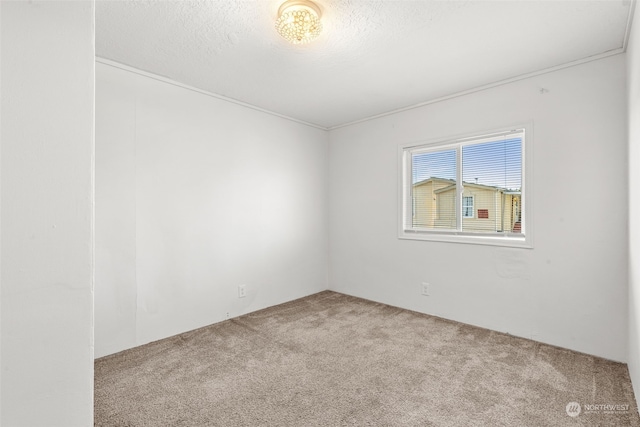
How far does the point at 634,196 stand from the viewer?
6.53 feet

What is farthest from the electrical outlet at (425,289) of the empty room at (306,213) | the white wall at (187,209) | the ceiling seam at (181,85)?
the ceiling seam at (181,85)

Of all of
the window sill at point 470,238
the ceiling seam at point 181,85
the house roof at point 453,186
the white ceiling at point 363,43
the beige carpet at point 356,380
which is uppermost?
the white ceiling at point 363,43

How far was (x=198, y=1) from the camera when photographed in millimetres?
1849

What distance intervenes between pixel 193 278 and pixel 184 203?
75 centimetres

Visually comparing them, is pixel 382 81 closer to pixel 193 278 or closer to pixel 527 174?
pixel 527 174

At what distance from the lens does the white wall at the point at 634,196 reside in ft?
6.03

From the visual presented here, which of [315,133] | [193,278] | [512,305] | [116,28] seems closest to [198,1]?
[116,28]

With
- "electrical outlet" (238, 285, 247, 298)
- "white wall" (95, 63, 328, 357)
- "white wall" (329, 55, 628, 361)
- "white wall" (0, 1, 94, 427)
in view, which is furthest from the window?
"white wall" (0, 1, 94, 427)

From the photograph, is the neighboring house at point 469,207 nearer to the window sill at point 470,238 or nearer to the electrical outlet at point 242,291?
the window sill at point 470,238

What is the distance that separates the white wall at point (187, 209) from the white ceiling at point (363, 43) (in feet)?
1.25

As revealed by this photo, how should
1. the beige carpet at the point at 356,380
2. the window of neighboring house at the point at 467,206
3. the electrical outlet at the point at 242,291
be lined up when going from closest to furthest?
the beige carpet at the point at 356,380, the window of neighboring house at the point at 467,206, the electrical outlet at the point at 242,291

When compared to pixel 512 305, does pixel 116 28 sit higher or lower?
higher

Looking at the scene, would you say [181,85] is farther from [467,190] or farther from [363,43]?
[467,190]

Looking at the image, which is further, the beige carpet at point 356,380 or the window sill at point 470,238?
the window sill at point 470,238
